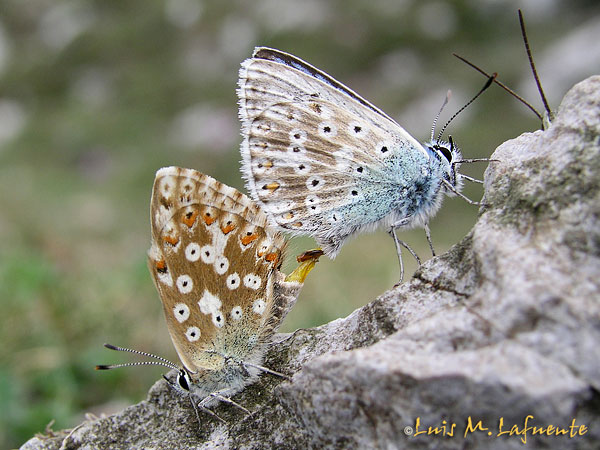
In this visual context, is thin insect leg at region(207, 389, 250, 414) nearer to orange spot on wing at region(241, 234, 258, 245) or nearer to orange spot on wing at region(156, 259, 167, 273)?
orange spot on wing at region(156, 259, 167, 273)

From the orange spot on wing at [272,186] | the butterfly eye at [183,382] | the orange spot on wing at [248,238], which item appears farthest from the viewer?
the orange spot on wing at [272,186]


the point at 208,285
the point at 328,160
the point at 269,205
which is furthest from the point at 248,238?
the point at 328,160

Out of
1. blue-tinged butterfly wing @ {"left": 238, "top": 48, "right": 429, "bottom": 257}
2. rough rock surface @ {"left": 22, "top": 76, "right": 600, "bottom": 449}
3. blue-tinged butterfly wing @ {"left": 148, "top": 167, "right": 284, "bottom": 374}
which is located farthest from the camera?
blue-tinged butterfly wing @ {"left": 238, "top": 48, "right": 429, "bottom": 257}

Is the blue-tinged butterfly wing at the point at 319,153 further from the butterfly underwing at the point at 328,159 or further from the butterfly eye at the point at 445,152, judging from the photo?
the butterfly eye at the point at 445,152

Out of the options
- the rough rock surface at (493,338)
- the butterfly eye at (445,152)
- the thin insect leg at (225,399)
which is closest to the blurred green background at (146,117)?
the thin insect leg at (225,399)

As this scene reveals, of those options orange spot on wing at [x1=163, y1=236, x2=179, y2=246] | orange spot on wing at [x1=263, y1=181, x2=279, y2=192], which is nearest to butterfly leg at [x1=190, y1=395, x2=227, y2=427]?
orange spot on wing at [x1=163, y1=236, x2=179, y2=246]

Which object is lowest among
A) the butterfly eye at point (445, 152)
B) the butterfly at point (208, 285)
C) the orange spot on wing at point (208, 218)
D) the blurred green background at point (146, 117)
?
the butterfly at point (208, 285)

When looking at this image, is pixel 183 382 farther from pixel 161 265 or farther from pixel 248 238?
pixel 248 238
